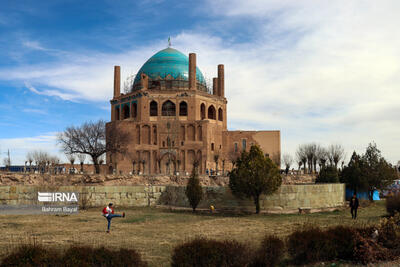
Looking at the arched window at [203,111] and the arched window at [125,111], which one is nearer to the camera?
the arched window at [203,111]

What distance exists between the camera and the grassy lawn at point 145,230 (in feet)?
35.2

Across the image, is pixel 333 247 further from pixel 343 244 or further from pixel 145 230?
pixel 145 230

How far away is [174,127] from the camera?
50.5 meters

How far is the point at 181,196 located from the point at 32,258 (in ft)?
53.8

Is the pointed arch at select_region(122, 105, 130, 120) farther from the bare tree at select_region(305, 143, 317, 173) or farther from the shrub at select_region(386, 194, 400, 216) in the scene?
Answer: the shrub at select_region(386, 194, 400, 216)

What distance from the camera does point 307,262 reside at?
8.62 meters

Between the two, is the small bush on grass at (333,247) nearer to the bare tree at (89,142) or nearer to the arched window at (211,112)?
the bare tree at (89,142)

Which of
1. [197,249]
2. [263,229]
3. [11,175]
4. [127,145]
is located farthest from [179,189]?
[127,145]

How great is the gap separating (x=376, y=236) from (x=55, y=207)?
55.1ft

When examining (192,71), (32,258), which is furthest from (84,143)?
(32,258)

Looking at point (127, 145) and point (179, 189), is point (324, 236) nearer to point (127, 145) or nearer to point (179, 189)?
point (179, 189)

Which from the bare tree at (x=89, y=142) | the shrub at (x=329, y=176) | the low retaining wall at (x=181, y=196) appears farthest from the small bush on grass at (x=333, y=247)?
the bare tree at (x=89, y=142)

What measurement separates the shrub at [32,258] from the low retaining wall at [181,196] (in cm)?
1383

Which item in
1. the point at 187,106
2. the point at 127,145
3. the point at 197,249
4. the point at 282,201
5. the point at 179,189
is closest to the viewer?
the point at 197,249
